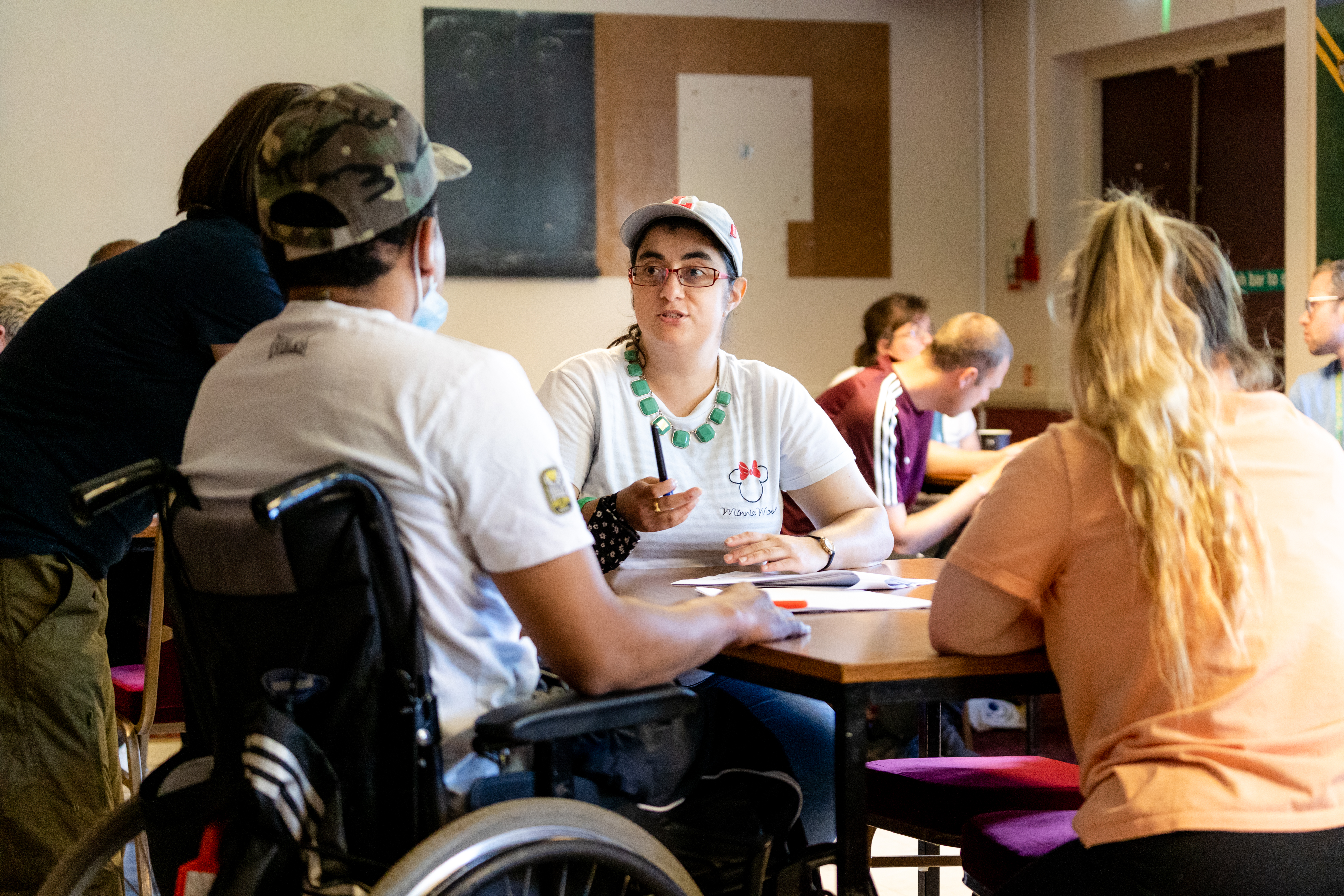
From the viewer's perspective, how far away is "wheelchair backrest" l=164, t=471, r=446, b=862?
1.11 meters

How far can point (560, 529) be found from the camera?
1187 millimetres

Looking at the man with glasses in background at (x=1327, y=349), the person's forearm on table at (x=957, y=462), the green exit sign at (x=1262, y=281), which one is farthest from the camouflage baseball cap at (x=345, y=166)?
the green exit sign at (x=1262, y=281)

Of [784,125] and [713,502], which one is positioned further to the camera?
[784,125]

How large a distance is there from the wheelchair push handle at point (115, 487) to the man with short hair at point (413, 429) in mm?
39

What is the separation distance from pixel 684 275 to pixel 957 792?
1.01m

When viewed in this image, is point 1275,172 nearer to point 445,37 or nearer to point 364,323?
point 445,37

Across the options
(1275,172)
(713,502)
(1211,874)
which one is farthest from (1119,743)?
(1275,172)

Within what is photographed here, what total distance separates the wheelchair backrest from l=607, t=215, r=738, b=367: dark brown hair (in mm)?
1185

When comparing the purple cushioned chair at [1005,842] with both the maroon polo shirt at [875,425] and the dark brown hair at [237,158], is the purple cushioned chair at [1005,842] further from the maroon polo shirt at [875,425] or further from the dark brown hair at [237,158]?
the maroon polo shirt at [875,425]

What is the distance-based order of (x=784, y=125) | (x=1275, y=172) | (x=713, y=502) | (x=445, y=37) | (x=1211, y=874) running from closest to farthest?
(x=1211, y=874) → (x=713, y=502) → (x=1275, y=172) → (x=445, y=37) → (x=784, y=125)

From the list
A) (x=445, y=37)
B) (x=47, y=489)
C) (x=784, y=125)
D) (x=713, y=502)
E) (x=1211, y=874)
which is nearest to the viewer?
(x=1211, y=874)

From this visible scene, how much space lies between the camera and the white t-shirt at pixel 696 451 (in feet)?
6.96

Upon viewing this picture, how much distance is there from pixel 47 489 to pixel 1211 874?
5.26 feet

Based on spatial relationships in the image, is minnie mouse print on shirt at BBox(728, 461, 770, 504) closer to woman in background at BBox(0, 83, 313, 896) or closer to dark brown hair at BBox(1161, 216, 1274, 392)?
woman in background at BBox(0, 83, 313, 896)
